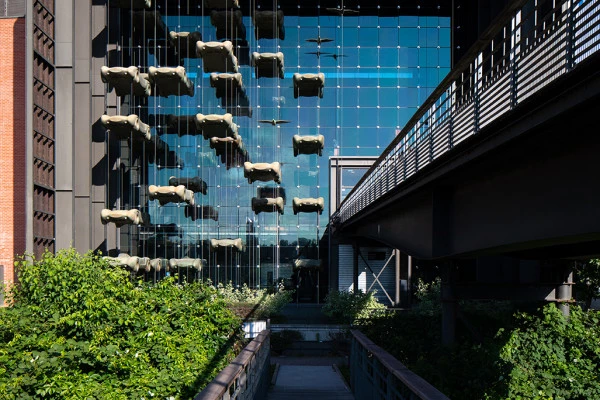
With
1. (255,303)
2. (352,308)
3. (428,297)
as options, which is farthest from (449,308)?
(255,303)

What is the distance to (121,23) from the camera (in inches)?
1505

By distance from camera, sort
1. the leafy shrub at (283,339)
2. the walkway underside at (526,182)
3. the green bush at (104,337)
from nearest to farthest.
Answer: the walkway underside at (526,182)
the green bush at (104,337)
the leafy shrub at (283,339)

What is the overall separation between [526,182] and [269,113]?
102 feet

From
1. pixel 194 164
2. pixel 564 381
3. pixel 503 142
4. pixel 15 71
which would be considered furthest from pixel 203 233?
pixel 503 142

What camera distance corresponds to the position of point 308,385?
52.1 ft

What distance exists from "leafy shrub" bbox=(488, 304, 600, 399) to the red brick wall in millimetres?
23820

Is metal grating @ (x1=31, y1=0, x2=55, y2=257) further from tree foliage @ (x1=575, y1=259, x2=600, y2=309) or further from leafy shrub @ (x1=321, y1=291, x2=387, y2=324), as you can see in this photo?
tree foliage @ (x1=575, y1=259, x2=600, y2=309)

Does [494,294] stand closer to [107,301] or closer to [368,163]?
[107,301]

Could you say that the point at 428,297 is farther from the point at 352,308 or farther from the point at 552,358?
the point at 552,358

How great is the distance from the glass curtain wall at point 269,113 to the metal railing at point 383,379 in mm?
25620

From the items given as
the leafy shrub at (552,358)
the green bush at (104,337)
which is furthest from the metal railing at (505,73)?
the green bush at (104,337)

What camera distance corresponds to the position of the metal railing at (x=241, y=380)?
6.20 meters

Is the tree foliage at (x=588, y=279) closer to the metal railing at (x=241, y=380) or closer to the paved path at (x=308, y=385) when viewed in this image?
the paved path at (x=308, y=385)

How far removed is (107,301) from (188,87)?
24340mm
